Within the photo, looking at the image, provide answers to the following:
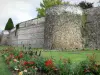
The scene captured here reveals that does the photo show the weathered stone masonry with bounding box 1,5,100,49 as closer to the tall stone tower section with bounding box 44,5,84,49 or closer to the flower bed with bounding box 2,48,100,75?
the tall stone tower section with bounding box 44,5,84,49

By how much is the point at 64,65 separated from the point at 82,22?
13.3m

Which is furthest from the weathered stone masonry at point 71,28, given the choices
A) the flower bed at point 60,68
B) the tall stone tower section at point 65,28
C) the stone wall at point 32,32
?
the flower bed at point 60,68

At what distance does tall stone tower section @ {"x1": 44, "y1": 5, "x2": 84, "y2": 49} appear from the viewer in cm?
1956

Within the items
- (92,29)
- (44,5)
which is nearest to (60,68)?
(92,29)

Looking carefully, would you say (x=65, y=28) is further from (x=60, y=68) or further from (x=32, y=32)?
(x=60, y=68)

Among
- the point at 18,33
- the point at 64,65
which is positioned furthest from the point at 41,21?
the point at 64,65

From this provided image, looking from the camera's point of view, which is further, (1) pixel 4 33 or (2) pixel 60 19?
(1) pixel 4 33

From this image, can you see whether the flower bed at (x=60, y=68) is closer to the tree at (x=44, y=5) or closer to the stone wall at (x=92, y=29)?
the stone wall at (x=92, y=29)

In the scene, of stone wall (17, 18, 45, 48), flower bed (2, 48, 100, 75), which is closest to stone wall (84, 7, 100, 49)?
stone wall (17, 18, 45, 48)

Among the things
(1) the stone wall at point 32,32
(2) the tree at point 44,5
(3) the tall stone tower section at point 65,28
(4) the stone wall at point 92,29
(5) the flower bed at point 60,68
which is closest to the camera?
(5) the flower bed at point 60,68

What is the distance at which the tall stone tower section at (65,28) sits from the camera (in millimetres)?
19562

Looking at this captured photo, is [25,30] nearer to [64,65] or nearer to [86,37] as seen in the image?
[86,37]

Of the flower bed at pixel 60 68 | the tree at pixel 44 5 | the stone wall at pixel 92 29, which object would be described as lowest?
the flower bed at pixel 60 68

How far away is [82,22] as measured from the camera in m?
20.5
